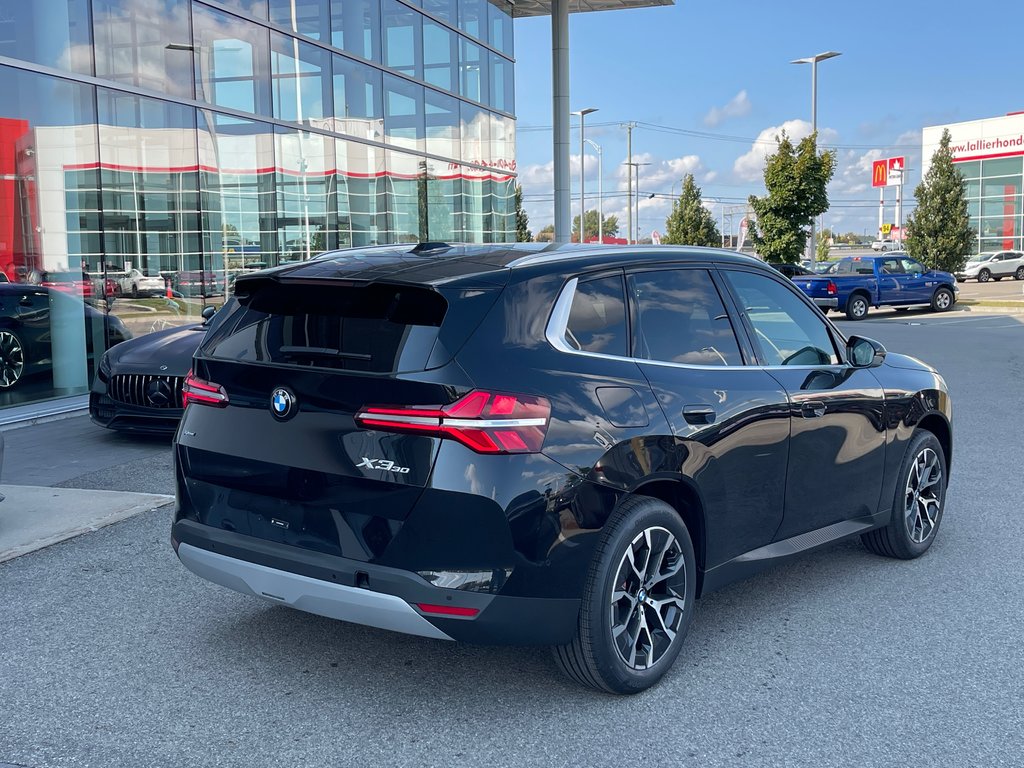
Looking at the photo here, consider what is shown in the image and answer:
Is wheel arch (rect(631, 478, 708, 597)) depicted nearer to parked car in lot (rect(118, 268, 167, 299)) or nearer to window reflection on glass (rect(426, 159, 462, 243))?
parked car in lot (rect(118, 268, 167, 299))

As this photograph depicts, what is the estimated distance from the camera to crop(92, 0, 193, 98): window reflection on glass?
12984mm

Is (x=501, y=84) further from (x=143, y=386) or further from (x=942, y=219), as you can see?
(x=942, y=219)

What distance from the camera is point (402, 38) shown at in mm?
20891

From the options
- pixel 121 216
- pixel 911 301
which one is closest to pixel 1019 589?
pixel 121 216

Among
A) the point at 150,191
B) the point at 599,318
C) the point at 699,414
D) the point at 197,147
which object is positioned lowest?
the point at 699,414

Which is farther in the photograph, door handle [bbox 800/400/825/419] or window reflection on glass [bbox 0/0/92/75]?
window reflection on glass [bbox 0/0/92/75]

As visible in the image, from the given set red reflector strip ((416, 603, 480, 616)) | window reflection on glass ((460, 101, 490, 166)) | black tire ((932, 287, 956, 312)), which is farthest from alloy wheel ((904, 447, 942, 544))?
black tire ((932, 287, 956, 312))

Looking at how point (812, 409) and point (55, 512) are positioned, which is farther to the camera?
point (55, 512)

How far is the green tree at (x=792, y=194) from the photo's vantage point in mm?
32656

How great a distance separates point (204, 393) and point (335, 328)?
2.14 ft

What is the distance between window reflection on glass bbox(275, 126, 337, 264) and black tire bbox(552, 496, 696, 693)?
1359 centimetres

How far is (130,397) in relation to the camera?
9.05m

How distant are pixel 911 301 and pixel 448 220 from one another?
580 inches

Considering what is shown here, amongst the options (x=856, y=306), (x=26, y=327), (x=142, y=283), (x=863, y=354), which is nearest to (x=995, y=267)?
(x=856, y=306)
